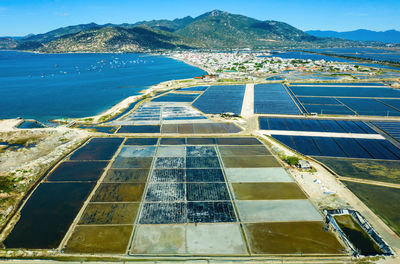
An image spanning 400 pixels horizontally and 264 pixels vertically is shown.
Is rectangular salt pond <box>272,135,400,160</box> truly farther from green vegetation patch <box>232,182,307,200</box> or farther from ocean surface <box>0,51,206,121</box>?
ocean surface <box>0,51,206,121</box>

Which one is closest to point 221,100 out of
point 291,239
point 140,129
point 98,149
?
point 140,129

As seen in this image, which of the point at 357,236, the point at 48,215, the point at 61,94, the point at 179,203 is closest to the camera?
the point at 357,236

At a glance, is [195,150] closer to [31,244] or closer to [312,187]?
[312,187]

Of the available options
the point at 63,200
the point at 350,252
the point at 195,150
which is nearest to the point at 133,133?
the point at 195,150

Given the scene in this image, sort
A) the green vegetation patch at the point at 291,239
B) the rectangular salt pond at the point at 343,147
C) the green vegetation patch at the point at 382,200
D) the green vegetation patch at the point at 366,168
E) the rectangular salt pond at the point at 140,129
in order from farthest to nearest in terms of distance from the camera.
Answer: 1. the rectangular salt pond at the point at 140,129
2. the rectangular salt pond at the point at 343,147
3. the green vegetation patch at the point at 366,168
4. the green vegetation patch at the point at 382,200
5. the green vegetation patch at the point at 291,239

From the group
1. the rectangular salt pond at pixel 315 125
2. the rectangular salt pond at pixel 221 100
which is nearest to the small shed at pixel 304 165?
the rectangular salt pond at pixel 315 125

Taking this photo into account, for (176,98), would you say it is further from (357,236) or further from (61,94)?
(357,236)

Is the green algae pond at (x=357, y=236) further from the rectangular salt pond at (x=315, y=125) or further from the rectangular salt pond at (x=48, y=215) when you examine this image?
the rectangular salt pond at (x=48, y=215)
